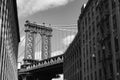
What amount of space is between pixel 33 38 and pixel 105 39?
140351 millimetres

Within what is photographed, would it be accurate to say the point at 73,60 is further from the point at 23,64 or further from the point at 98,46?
the point at 23,64

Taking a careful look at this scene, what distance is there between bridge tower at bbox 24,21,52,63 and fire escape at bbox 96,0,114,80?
12147 cm

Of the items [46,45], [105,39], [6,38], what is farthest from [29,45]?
[105,39]

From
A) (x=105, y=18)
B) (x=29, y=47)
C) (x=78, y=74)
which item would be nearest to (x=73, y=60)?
(x=78, y=74)

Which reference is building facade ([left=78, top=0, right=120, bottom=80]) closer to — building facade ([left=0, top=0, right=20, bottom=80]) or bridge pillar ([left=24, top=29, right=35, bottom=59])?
building facade ([left=0, top=0, right=20, bottom=80])

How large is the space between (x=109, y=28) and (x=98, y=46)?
643 centimetres

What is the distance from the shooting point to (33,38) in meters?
180

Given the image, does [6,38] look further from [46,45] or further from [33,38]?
[46,45]

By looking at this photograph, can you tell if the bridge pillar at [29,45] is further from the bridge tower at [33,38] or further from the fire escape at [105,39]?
the fire escape at [105,39]

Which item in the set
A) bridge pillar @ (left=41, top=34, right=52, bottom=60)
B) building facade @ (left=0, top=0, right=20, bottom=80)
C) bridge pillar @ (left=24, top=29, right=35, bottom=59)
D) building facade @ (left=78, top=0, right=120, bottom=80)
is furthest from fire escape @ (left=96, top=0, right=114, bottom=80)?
bridge pillar @ (left=41, top=34, right=52, bottom=60)

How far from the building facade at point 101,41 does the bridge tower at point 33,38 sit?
110 metres

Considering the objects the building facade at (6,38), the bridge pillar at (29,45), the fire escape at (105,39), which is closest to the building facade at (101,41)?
the fire escape at (105,39)

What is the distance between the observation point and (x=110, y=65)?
→ 39.6 meters

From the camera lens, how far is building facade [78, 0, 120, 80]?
3834cm
